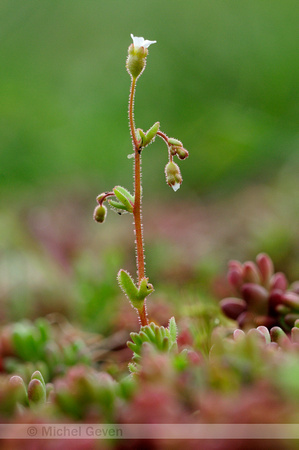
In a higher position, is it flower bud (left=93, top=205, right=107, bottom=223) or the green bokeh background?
the green bokeh background

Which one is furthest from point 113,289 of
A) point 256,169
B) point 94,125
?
point 94,125

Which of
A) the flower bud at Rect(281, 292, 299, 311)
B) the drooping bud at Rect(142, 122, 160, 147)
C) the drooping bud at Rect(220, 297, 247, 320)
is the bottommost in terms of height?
the flower bud at Rect(281, 292, 299, 311)

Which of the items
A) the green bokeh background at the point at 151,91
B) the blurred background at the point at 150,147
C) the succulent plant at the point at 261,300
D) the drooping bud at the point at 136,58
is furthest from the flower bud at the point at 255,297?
the green bokeh background at the point at 151,91

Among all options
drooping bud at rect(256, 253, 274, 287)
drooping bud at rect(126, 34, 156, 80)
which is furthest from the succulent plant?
drooping bud at rect(126, 34, 156, 80)

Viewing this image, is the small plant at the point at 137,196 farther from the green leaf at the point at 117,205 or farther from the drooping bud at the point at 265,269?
the drooping bud at the point at 265,269

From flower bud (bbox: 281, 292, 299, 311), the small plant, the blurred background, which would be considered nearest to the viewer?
the small plant

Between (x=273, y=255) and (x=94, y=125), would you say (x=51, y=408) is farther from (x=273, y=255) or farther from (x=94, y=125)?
(x=94, y=125)

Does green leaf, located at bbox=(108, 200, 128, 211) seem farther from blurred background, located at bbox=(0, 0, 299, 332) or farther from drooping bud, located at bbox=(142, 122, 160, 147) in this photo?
blurred background, located at bbox=(0, 0, 299, 332)

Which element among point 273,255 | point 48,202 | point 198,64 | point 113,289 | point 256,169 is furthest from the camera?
point 198,64

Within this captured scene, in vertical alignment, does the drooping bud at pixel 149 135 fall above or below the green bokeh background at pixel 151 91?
below
